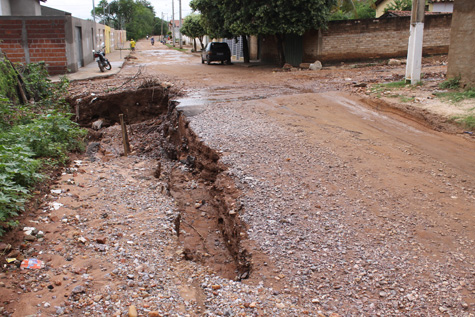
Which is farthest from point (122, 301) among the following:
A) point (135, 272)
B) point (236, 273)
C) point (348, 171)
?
point (348, 171)

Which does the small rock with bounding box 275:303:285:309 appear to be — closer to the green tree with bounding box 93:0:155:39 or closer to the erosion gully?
the erosion gully

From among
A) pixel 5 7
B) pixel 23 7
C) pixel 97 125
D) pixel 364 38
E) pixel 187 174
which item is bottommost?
pixel 187 174

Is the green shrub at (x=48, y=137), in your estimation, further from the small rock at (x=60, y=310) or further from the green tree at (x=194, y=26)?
the green tree at (x=194, y=26)

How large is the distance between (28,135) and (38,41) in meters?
11.7

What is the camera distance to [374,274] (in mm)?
3664

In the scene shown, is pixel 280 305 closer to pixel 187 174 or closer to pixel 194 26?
pixel 187 174

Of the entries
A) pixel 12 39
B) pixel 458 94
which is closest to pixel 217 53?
pixel 12 39

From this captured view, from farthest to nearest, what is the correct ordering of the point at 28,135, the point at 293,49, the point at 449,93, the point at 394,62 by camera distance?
the point at 293,49
the point at 394,62
the point at 449,93
the point at 28,135

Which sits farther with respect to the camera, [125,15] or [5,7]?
[125,15]

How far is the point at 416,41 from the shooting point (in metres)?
11.3

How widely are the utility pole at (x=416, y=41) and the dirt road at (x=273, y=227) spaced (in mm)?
3450

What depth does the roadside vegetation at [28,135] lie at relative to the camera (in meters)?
4.61

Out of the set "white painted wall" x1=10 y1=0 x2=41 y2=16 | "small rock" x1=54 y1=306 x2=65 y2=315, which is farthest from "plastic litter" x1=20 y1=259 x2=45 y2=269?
"white painted wall" x1=10 y1=0 x2=41 y2=16

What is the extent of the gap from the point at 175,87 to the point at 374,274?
10.4m
